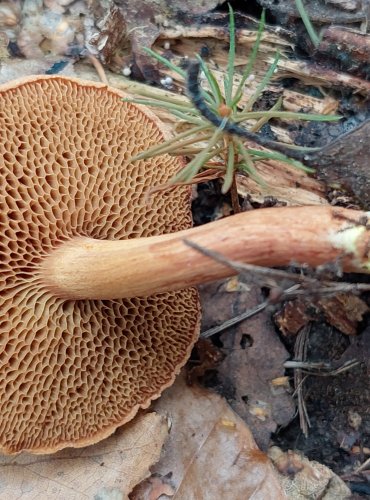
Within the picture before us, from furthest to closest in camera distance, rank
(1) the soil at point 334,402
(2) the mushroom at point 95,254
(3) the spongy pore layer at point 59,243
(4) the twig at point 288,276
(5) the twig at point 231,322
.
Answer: (5) the twig at point 231,322
(1) the soil at point 334,402
(3) the spongy pore layer at point 59,243
(2) the mushroom at point 95,254
(4) the twig at point 288,276

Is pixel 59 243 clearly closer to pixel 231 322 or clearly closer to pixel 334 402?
pixel 231 322

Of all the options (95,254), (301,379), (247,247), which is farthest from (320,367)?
(95,254)

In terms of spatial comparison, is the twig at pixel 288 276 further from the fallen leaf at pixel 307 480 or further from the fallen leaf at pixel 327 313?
the fallen leaf at pixel 307 480

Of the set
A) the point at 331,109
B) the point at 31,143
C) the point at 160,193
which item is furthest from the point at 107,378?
the point at 331,109

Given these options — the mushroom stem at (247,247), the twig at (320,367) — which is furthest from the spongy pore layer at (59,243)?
the twig at (320,367)

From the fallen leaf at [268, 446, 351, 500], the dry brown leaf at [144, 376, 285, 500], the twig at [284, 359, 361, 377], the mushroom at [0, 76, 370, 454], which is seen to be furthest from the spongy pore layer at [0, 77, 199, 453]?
the fallen leaf at [268, 446, 351, 500]

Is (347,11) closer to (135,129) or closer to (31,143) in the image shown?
(135,129)

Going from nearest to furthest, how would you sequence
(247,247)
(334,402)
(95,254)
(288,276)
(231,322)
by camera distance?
(288,276) → (247,247) → (95,254) → (334,402) → (231,322)
